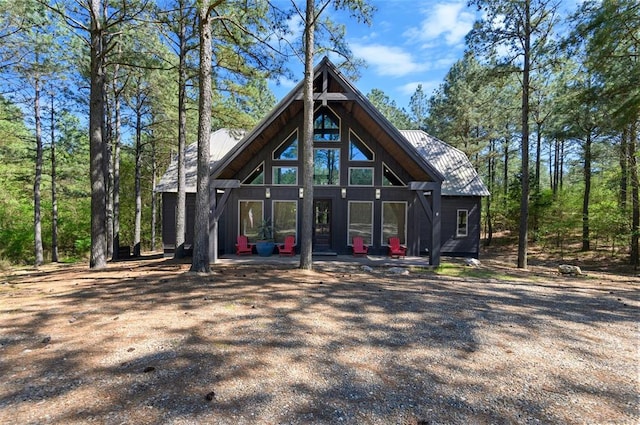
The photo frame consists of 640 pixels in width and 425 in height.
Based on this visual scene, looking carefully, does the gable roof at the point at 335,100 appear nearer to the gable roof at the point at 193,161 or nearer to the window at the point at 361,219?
the window at the point at 361,219

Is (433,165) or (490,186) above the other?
(433,165)

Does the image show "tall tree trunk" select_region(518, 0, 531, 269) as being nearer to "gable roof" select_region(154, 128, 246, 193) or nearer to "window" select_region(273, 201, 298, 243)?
"window" select_region(273, 201, 298, 243)

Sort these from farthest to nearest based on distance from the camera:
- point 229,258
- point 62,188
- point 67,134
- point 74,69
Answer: point 62,188 < point 67,134 < point 74,69 < point 229,258

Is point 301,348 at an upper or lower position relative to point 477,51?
lower

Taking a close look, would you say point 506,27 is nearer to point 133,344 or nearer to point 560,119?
point 560,119

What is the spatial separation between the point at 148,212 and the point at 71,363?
79.7ft

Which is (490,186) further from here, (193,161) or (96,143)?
(96,143)

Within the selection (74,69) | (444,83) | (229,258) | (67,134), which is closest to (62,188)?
(67,134)

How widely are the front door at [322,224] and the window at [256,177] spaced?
89.3 inches

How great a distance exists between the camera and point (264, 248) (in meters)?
11.8

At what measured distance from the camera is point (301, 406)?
8.18 feet

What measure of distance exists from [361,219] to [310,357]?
9.39m

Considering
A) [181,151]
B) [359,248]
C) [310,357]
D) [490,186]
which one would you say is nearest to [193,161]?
[181,151]

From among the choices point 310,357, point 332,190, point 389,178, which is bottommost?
point 310,357
